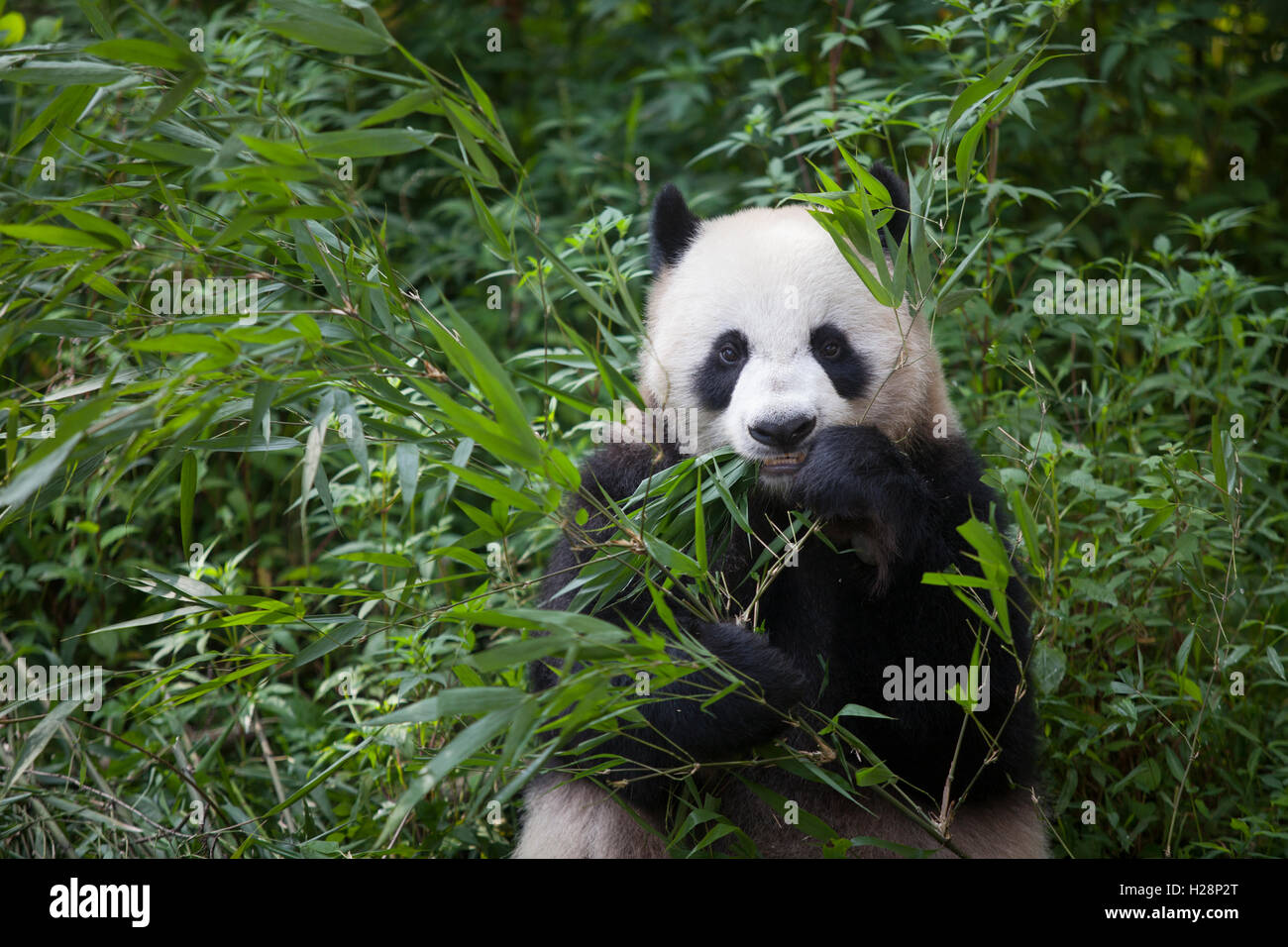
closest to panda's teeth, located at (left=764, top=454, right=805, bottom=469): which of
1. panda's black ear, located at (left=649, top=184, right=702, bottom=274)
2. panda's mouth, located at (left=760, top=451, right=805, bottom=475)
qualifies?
panda's mouth, located at (left=760, top=451, right=805, bottom=475)

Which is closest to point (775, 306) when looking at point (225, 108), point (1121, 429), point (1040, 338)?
point (225, 108)

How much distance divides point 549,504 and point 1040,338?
3.40 m

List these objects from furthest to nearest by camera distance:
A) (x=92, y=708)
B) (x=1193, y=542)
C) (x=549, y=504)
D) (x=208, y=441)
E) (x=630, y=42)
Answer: (x=630, y=42), (x=92, y=708), (x=1193, y=542), (x=208, y=441), (x=549, y=504)

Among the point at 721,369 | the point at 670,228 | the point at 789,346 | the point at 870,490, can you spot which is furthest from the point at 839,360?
the point at 670,228

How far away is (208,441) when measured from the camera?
8.99ft

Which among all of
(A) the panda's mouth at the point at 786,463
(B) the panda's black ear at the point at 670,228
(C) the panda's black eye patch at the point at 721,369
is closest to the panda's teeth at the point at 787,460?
(A) the panda's mouth at the point at 786,463

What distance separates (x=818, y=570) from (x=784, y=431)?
49 centimetres

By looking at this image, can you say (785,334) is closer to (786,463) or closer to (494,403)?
(786,463)

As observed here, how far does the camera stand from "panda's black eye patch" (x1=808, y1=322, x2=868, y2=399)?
328 centimetres

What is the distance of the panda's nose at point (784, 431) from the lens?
2.97 metres

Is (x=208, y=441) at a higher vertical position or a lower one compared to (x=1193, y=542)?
higher

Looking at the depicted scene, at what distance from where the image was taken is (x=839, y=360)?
3.30 m
